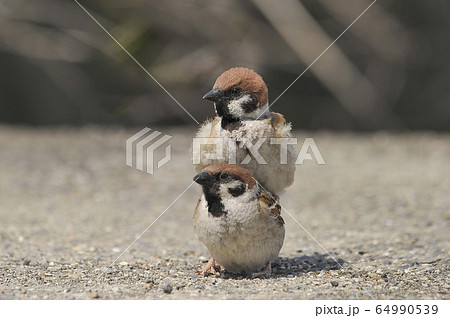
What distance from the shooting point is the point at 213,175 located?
4.14 m

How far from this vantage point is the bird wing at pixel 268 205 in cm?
426

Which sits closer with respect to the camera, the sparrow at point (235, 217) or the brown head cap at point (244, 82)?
the sparrow at point (235, 217)

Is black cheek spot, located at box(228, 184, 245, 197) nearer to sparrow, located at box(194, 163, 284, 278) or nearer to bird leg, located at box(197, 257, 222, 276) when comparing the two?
sparrow, located at box(194, 163, 284, 278)

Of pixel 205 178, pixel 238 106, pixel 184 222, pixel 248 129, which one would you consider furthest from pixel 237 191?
pixel 184 222

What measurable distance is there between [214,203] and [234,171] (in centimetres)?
25

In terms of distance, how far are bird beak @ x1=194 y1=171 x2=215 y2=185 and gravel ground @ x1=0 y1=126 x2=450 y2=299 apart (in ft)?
2.17

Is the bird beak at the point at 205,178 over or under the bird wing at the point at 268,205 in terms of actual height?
over

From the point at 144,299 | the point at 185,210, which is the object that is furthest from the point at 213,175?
the point at 185,210

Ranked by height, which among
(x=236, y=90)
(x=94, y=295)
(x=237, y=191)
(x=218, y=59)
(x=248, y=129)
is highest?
(x=218, y=59)

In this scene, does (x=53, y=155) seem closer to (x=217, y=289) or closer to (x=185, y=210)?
(x=185, y=210)

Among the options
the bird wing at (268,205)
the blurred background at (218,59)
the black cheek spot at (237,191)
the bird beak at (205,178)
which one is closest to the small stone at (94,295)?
the bird beak at (205,178)

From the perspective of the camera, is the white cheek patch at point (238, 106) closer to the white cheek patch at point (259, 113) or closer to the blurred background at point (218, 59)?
the white cheek patch at point (259, 113)

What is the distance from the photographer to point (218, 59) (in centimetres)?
1241

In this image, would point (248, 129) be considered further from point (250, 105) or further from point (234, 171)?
point (234, 171)
